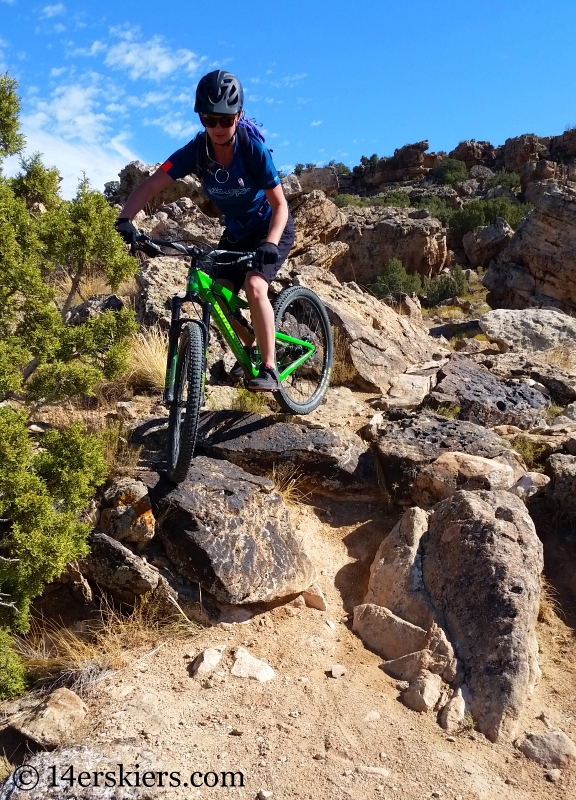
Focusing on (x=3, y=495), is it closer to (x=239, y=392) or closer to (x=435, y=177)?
(x=239, y=392)

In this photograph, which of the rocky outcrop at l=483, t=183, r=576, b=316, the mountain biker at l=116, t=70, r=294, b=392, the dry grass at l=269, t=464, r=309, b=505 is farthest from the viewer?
the rocky outcrop at l=483, t=183, r=576, b=316

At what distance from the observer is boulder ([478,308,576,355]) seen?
953 cm

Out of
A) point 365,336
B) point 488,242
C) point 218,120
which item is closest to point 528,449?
point 365,336

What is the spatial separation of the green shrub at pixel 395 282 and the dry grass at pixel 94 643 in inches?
704

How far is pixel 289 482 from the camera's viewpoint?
487 cm

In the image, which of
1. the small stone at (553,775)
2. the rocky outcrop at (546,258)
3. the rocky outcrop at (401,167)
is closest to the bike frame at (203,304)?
the small stone at (553,775)

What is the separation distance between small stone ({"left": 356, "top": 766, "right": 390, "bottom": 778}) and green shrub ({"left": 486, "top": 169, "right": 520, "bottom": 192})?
41707 mm

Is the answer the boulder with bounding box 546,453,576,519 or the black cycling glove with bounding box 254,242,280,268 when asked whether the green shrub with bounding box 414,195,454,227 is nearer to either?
the boulder with bounding box 546,453,576,519

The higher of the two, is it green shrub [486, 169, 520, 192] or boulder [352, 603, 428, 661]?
green shrub [486, 169, 520, 192]

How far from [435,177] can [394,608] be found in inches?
1907

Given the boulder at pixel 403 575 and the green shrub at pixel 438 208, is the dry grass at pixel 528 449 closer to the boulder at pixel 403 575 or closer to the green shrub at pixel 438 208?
the boulder at pixel 403 575

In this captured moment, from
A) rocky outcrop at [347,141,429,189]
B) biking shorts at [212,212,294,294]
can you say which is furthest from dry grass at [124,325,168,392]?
rocky outcrop at [347,141,429,189]

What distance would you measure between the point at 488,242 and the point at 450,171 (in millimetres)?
21710

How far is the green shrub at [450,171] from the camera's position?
4416cm
